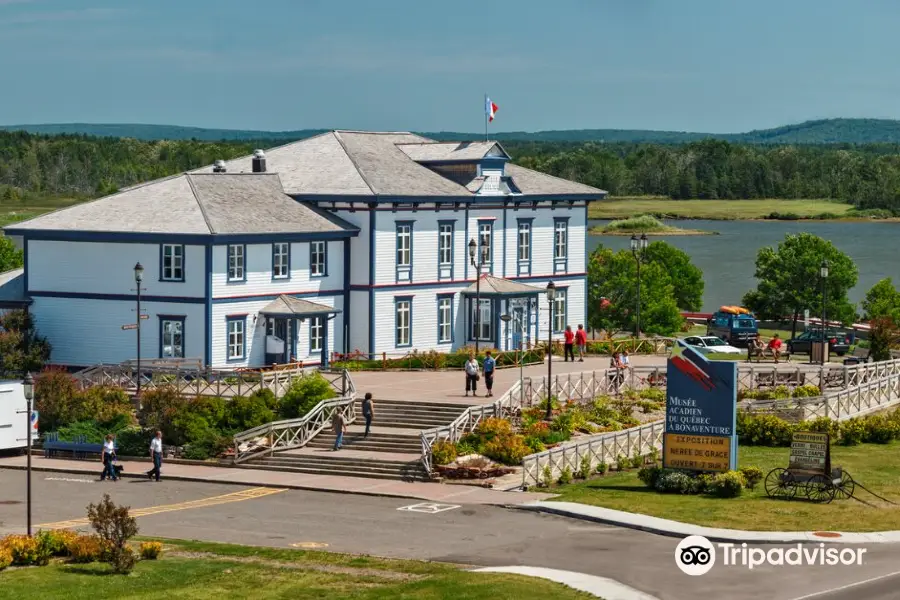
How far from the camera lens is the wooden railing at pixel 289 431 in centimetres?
4916

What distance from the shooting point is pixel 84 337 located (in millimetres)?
60875

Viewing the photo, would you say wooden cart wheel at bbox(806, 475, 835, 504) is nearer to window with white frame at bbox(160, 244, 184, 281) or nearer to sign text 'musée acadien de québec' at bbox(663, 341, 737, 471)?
sign text 'musée acadien de québec' at bbox(663, 341, 737, 471)

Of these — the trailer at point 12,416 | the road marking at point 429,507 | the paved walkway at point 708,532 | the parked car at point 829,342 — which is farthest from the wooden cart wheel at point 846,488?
the parked car at point 829,342

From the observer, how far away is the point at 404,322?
6638cm

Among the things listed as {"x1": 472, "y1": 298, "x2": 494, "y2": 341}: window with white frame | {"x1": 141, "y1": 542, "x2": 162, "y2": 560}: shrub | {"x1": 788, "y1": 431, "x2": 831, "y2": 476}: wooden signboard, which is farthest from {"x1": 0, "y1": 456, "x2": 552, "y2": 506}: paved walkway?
{"x1": 472, "y1": 298, "x2": 494, "y2": 341}: window with white frame

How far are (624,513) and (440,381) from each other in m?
20.2

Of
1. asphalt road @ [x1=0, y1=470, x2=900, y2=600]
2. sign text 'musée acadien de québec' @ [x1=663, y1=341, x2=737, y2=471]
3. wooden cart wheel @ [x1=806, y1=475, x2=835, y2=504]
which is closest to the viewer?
asphalt road @ [x1=0, y1=470, x2=900, y2=600]

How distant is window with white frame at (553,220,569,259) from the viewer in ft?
242

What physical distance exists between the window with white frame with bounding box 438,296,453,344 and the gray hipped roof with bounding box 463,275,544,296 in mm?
922

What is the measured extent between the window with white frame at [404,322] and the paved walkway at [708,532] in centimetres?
2696

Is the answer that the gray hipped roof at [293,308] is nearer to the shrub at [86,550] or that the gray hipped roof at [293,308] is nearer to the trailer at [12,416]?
the trailer at [12,416]

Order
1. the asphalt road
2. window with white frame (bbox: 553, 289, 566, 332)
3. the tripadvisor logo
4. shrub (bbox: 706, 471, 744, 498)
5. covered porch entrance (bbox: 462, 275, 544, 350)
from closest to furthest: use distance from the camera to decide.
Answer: the asphalt road < the tripadvisor logo < shrub (bbox: 706, 471, 744, 498) < covered porch entrance (bbox: 462, 275, 544, 350) < window with white frame (bbox: 553, 289, 566, 332)

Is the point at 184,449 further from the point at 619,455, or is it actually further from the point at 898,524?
the point at 898,524

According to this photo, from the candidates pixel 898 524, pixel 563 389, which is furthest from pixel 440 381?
pixel 898 524
